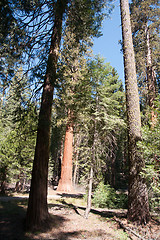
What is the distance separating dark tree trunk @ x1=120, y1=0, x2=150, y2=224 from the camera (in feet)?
18.0

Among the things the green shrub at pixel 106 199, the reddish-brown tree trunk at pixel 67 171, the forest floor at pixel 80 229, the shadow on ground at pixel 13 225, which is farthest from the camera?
the reddish-brown tree trunk at pixel 67 171

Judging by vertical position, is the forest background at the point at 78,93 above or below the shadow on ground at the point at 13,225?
above

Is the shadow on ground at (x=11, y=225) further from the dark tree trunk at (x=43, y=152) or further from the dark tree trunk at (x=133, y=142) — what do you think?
the dark tree trunk at (x=133, y=142)

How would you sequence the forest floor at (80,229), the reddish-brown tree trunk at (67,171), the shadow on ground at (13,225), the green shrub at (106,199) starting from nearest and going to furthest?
the shadow on ground at (13,225) < the forest floor at (80,229) < the green shrub at (106,199) < the reddish-brown tree trunk at (67,171)

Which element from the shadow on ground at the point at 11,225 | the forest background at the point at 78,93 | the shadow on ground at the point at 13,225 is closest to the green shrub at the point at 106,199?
the forest background at the point at 78,93

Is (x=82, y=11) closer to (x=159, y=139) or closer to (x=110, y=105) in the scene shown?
(x=110, y=105)

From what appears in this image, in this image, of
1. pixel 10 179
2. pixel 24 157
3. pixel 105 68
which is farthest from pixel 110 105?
pixel 10 179

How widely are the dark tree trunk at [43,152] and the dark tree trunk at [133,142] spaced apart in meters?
3.01

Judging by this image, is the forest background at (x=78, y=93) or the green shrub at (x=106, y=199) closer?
the forest background at (x=78, y=93)

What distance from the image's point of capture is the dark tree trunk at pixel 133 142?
5.48 metres

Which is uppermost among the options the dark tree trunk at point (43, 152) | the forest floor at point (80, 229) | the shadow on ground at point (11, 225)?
the dark tree trunk at point (43, 152)

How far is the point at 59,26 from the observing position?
6.18 metres

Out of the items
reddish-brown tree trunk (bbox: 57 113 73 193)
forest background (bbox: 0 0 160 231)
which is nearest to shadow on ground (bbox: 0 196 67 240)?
forest background (bbox: 0 0 160 231)

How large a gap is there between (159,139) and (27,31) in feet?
19.9
